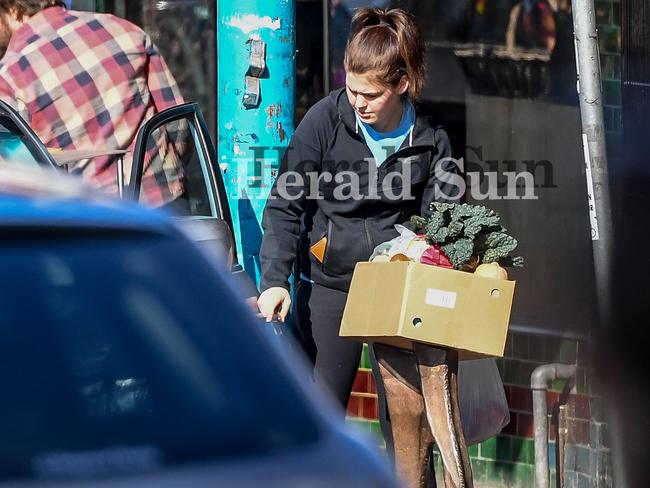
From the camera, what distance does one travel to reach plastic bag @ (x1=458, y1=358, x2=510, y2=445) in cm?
484

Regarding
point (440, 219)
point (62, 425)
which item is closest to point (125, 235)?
point (62, 425)

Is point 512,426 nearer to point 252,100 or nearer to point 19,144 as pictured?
point 252,100

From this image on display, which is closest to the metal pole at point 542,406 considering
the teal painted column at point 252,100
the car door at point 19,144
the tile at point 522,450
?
the tile at point 522,450

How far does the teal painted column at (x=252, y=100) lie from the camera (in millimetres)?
4953

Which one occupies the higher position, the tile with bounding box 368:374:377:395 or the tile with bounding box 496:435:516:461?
the tile with bounding box 368:374:377:395

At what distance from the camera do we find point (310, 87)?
6719mm

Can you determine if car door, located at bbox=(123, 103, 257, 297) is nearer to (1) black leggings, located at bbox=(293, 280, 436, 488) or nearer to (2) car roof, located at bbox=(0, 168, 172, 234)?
(1) black leggings, located at bbox=(293, 280, 436, 488)

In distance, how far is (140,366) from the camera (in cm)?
214

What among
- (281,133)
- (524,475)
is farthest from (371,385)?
(281,133)

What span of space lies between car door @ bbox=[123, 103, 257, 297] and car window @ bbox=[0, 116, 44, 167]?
44 centimetres

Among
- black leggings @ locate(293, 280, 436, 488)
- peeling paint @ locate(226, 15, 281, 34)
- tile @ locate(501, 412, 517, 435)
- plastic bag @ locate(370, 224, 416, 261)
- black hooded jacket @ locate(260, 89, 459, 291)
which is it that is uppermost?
peeling paint @ locate(226, 15, 281, 34)

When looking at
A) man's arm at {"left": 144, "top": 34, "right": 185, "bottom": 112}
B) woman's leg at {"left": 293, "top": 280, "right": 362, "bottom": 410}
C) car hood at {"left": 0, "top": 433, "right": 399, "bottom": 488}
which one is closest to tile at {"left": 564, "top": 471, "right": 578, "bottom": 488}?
woman's leg at {"left": 293, "top": 280, "right": 362, "bottom": 410}

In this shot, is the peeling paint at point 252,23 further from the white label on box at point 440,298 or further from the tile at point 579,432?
the tile at point 579,432

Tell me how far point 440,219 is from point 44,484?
273 cm
